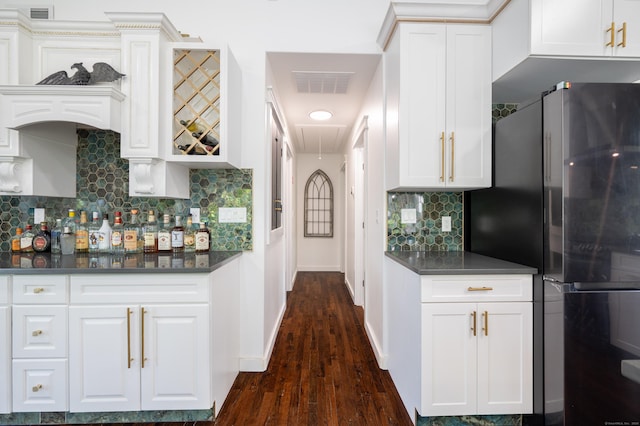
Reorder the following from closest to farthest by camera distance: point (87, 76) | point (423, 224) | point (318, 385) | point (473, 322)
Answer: point (473, 322), point (87, 76), point (318, 385), point (423, 224)

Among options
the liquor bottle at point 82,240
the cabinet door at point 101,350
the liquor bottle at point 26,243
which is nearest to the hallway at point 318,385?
the cabinet door at point 101,350

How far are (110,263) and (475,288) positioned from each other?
6.70ft

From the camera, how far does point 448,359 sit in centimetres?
→ 156

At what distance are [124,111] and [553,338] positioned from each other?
268 centimetres

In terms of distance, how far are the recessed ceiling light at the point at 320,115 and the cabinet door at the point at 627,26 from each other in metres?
2.46

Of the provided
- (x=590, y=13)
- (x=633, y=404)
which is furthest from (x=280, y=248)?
(x=590, y=13)

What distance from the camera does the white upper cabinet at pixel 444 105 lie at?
6.25 ft

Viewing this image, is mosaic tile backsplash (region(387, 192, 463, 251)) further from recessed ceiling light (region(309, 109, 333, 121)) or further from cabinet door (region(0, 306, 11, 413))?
cabinet door (region(0, 306, 11, 413))

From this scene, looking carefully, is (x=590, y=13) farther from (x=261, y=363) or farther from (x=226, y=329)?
(x=261, y=363)

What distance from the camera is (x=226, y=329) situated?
194cm

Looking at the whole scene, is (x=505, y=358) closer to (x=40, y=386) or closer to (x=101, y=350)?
(x=101, y=350)

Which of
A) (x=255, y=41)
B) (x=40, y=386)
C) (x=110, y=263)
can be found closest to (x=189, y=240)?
(x=110, y=263)

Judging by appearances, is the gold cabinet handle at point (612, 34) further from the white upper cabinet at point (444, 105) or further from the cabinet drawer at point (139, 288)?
the cabinet drawer at point (139, 288)

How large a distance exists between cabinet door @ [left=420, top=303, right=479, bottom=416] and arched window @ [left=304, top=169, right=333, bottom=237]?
4442mm
